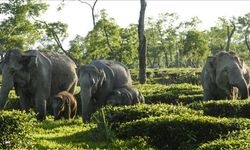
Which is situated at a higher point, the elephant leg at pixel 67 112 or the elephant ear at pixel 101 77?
the elephant ear at pixel 101 77

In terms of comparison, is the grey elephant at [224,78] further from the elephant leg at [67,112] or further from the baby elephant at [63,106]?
the elephant leg at [67,112]

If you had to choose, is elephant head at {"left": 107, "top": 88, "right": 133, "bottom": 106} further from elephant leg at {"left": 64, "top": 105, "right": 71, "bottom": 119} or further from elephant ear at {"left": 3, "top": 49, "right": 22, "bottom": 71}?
elephant ear at {"left": 3, "top": 49, "right": 22, "bottom": 71}

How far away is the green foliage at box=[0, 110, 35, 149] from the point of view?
26.9ft

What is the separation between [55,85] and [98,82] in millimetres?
2478

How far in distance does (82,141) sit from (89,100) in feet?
11.4

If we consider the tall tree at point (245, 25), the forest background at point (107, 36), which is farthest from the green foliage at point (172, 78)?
the tall tree at point (245, 25)

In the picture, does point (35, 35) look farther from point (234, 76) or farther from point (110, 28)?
point (234, 76)

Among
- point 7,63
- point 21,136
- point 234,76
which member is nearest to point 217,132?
point 21,136

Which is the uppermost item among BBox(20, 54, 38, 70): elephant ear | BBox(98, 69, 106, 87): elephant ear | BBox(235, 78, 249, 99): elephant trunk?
BBox(20, 54, 38, 70): elephant ear

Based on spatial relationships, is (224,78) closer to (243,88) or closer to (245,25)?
(243,88)

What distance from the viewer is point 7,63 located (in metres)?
14.0

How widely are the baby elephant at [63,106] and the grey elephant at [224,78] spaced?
5.02m

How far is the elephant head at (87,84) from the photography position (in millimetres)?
13539

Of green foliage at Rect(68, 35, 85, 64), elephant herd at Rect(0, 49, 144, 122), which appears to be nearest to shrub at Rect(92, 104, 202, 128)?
elephant herd at Rect(0, 49, 144, 122)
